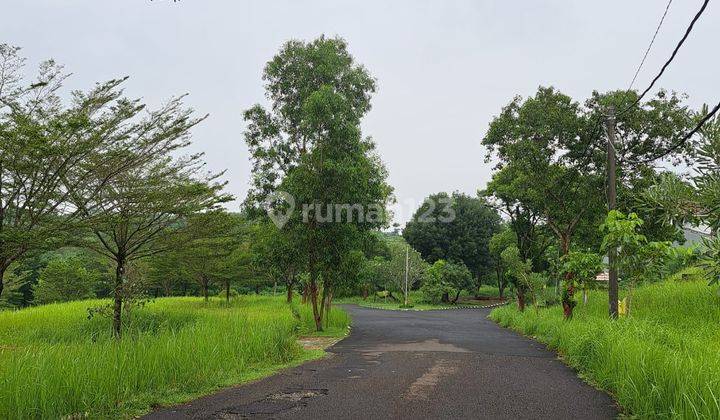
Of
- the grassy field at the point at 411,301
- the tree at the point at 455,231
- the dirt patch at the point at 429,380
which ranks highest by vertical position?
the tree at the point at 455,231

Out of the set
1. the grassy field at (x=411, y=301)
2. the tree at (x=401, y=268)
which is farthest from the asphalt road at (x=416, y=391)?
the tree at (x=401, y=268)

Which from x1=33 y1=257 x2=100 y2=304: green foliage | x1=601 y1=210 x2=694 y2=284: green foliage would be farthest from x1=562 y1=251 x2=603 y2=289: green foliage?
x1=33 y1=257 x2=100 y2=304: green foliage

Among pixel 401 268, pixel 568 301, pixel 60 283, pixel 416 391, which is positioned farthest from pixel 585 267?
pixel 60 283

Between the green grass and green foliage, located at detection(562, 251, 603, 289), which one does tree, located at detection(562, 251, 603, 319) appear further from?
the green grass

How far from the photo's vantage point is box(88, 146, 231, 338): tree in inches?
400

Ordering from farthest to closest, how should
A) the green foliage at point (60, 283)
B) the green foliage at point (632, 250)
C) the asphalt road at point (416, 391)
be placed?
the green foliage at point (60, 283) < the green foliage at point (632, 250) < the asphalt road at point (416, 391)

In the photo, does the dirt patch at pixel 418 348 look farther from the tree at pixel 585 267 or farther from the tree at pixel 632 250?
the tree at pixel 632 250

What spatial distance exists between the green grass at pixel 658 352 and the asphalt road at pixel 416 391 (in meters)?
0.39

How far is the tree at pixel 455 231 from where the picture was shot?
48562 millimetres

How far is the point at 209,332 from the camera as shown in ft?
29.7

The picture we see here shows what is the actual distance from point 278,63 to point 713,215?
18624 mm

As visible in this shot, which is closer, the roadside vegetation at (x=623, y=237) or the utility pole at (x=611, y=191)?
the roadside vegetation at (x=623, y=237)

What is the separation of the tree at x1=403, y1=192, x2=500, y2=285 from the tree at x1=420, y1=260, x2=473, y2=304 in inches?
170

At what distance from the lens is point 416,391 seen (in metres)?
7.02
